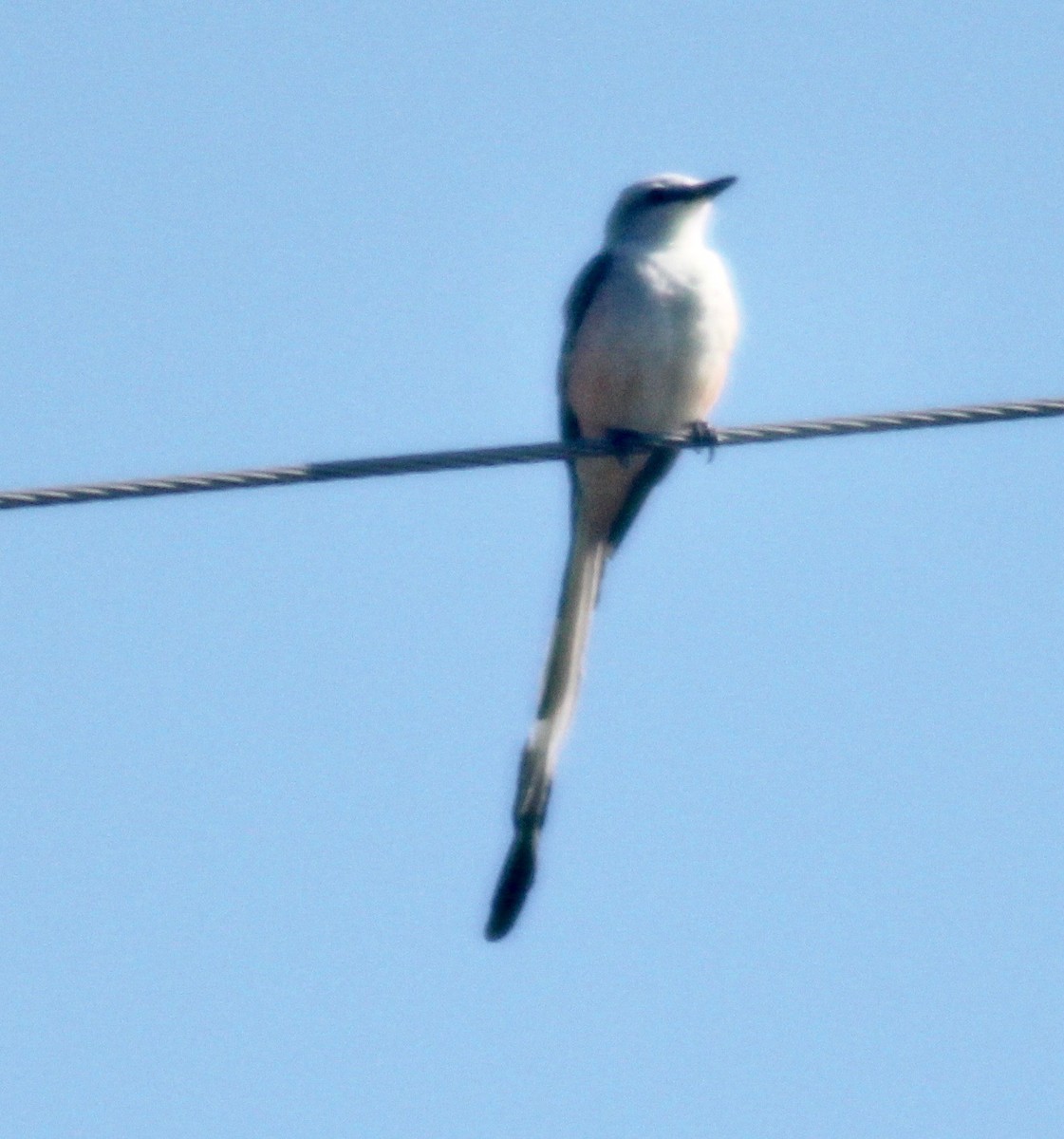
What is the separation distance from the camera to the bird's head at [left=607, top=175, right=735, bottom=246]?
7477 mm

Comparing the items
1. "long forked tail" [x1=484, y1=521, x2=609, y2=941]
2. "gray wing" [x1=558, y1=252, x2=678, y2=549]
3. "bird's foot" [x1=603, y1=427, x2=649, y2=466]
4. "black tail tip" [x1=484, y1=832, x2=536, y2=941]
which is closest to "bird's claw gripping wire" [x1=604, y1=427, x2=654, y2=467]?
"bird's foot" [x1=603, y1=427, x2=649, y2=466]

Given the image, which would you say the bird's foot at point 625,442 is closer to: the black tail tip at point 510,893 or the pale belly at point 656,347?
the pale belly at point 656,347

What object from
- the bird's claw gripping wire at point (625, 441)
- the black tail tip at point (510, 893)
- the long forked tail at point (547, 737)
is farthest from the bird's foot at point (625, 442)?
the black tail tip at point (510, 893)

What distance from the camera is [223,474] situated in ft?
16.5

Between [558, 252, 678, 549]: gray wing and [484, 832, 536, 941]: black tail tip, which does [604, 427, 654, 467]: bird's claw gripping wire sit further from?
[484, 832, 536, 941]: black tail tip

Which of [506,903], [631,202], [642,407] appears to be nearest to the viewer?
[506,903]

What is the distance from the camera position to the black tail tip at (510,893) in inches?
256

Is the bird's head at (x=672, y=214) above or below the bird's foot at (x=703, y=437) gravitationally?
above

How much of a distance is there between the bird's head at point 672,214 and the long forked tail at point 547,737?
1046mm

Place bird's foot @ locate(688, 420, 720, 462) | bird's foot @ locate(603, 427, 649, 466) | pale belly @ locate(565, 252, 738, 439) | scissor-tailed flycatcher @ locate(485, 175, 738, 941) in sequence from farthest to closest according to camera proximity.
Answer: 1. pale belly @ locate(565, 252, 738, 439)
2. scissor-tailed flycatcher @ locate(485, 175, 738, 941)
3. bird's foot @ locate(688, 420, 720, 462)
4. bird's foot @ locate(603, 427, 649, 466)

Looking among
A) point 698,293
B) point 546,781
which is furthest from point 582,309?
point 546,781

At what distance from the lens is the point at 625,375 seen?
7.12 m

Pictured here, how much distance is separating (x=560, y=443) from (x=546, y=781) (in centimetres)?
161

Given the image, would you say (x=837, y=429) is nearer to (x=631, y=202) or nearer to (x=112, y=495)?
(x=112, y=495)
